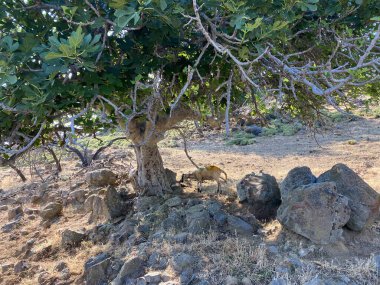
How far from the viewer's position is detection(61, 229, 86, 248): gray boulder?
649 centimetres

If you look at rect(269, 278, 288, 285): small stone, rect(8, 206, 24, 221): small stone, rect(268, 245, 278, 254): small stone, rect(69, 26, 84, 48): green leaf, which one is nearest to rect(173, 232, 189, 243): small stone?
rect(268, 245, 278, 254): small stone

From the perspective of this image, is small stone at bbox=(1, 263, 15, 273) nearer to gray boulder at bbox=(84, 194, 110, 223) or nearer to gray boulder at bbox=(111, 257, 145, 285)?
gray boulder at bbox=(84, 194, 110, 223)

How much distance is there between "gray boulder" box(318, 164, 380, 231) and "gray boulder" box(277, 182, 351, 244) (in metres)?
0.22

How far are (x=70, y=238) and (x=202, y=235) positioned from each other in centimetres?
239

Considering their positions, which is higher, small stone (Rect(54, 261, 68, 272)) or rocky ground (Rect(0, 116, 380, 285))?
rocky ground (Rect(0, 116, 380, 285))

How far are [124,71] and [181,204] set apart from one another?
2.74 metres

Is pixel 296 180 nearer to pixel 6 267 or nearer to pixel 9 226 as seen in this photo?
pixel 6 267

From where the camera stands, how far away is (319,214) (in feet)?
15.9

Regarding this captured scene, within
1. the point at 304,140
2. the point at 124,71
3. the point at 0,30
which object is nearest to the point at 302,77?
the point at 124,71

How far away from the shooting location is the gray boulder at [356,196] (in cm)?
507

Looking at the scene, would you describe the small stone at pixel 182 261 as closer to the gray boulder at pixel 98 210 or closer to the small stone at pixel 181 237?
the small stone at pixel 181 237

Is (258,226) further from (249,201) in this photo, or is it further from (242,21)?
(242,21)

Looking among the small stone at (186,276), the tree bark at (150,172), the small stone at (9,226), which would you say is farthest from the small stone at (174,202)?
the small stone at (9,226)

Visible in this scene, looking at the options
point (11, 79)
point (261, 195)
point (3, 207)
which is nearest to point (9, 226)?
point (3, 207)
